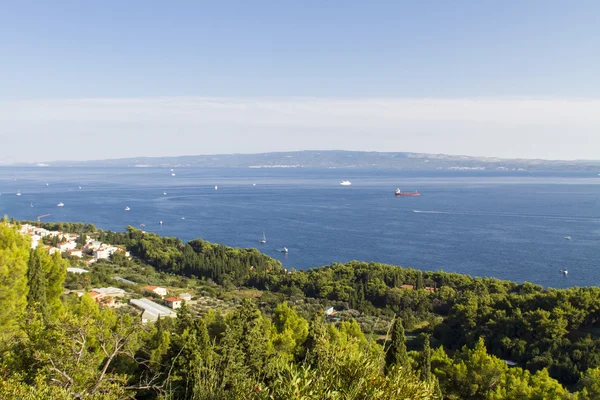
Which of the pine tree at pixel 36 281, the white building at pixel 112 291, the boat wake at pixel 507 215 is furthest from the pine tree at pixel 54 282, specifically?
the boat wake at pixel 507 215

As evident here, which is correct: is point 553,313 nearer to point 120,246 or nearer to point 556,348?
point 556,348

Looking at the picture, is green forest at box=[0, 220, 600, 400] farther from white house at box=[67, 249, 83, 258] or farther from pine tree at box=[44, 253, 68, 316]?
white house at box=[67, 249, 83, 258]

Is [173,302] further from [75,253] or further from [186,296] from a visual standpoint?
[75,253]

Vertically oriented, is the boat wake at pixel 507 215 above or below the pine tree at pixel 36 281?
below

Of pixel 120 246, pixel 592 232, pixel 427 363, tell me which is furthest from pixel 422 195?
pixel 427 363

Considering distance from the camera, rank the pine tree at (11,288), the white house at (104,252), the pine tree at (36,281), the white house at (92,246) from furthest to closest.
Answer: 1. the white house at (92,246)
2. the white house at (104,252)
3. the pine tree at (36,281)
4. the pine tree at (11,288)

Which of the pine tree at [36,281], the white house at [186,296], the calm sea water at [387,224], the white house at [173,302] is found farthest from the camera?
the calm sea water at [387,224]

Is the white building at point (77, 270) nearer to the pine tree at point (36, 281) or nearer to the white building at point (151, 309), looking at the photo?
the white building at point (151, 309)

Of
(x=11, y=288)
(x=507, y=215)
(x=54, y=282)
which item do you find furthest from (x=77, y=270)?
(x=507, y=215)

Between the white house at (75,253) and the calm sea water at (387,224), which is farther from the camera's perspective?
the calm sea water at (387,224)
